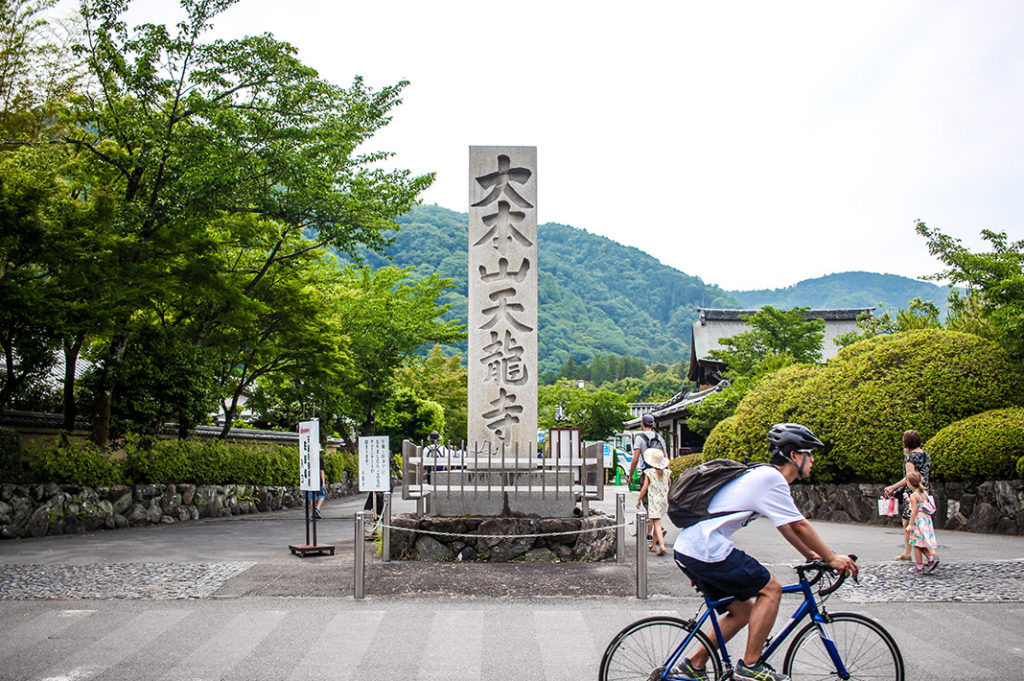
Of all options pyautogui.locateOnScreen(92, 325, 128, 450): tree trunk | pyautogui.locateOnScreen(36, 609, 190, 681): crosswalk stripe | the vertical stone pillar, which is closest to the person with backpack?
the vertical stone pillar

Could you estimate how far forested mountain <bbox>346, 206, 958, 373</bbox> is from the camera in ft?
327

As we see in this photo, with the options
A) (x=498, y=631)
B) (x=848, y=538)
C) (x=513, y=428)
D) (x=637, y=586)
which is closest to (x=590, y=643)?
(x=498, y=631)

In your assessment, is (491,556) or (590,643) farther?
(491,556)

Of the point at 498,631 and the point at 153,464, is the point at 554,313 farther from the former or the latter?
the point at 498,631

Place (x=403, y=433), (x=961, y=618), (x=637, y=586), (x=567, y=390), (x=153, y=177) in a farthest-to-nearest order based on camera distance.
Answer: (x=567, y=390) → (x=403, y=433) → (x=153, y=177) → (x=637, y=586) → (x=961, y=618)

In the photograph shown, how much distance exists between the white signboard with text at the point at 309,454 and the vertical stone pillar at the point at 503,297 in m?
2.31

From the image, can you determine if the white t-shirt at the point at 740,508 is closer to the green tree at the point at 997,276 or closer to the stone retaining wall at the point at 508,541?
the stone retaining wall at the point at 508,541

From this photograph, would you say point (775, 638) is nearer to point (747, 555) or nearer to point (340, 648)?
point (747, 555)

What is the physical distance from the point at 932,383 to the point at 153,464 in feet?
56.2

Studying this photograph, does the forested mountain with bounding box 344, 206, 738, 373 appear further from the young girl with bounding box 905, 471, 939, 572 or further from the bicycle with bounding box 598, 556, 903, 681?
the bicycle with bounding box 598, 556, 903, 681

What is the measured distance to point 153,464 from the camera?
18.7 m

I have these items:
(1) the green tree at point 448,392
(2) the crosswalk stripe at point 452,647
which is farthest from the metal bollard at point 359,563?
(1) the green tree at point 448,392

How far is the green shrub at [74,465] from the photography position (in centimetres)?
1535

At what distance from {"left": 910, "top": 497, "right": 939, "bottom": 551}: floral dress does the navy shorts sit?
6.11 metres
